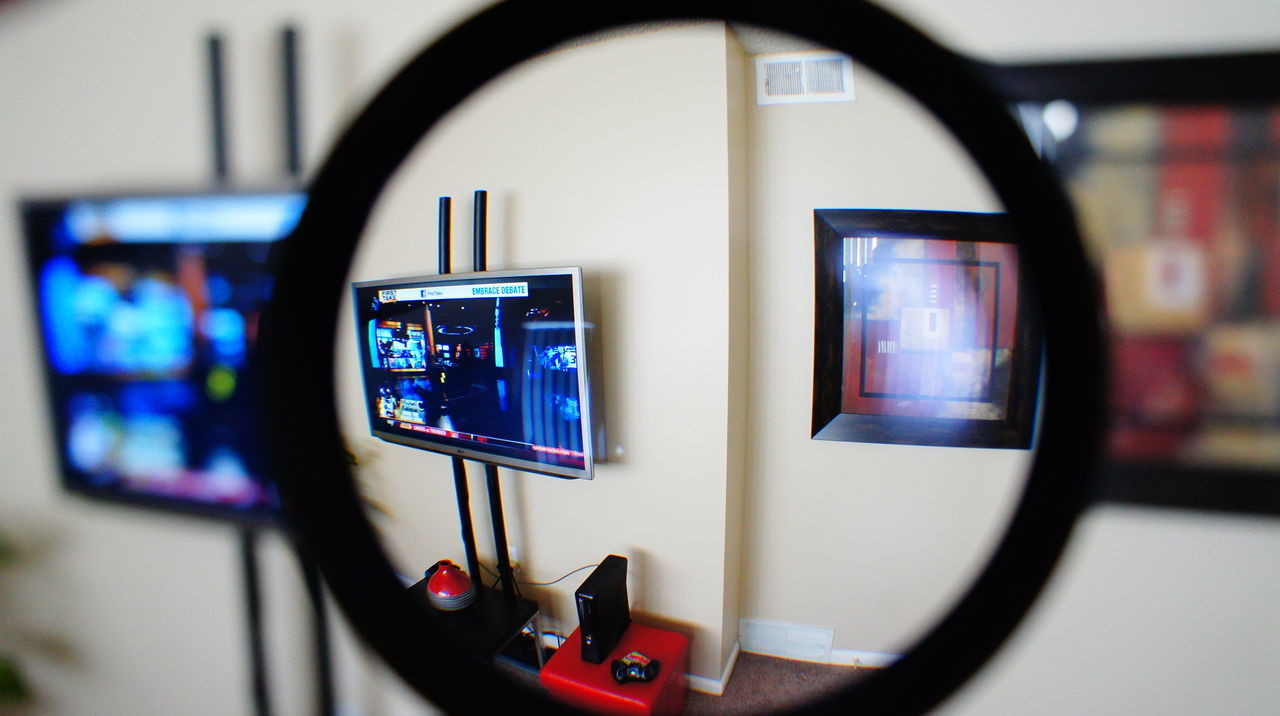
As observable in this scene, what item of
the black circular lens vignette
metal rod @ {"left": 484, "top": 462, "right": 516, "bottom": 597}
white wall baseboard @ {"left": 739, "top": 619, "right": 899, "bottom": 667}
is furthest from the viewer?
white wall baseboard @ {"left": 739, "top": 619, "right": 899, "bottom": 667}

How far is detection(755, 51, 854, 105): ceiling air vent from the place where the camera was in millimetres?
988

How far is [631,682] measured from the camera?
40.6 inches

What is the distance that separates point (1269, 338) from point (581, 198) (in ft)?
3.74

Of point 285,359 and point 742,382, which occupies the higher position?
point 285,359

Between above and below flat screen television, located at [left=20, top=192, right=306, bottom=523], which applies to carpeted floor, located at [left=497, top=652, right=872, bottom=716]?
below

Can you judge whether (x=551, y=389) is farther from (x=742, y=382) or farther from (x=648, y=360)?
(x=742, y=382)

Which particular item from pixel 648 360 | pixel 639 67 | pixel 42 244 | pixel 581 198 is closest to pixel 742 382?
pixel 648 360

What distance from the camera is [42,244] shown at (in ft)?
1.76

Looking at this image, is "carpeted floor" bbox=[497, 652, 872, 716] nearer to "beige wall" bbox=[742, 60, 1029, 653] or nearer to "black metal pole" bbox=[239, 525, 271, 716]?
"beige wall" bbox=[742, 60, 1029, 653]

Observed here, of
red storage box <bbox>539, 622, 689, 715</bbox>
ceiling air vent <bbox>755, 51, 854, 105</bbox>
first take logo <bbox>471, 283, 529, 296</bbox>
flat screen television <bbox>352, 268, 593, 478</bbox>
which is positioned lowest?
red storage box <bbox>539, 622, 689, 715</bbox>

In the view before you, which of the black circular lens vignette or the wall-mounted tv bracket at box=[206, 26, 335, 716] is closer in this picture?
the black circular lens vignette

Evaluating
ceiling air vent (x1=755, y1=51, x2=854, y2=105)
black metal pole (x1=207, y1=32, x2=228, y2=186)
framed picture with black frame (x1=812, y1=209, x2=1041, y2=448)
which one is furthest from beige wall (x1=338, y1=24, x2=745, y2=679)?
black metal pole (x1=207, y1=32, x2=228, y2=186)

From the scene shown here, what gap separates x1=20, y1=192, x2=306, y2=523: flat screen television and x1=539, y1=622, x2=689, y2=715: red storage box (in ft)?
2.59

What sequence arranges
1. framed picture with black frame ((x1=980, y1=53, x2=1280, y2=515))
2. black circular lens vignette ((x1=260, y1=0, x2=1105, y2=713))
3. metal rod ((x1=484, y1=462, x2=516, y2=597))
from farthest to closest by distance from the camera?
metal rod ((x1=484, y1=462, x2=516, y2=597))
framed picture with black frame ((x1=980, y1=53, x2=1280, y2=515))
black circular lens vignette ((x1=260, y1=0, x2=1105, y2=713))
